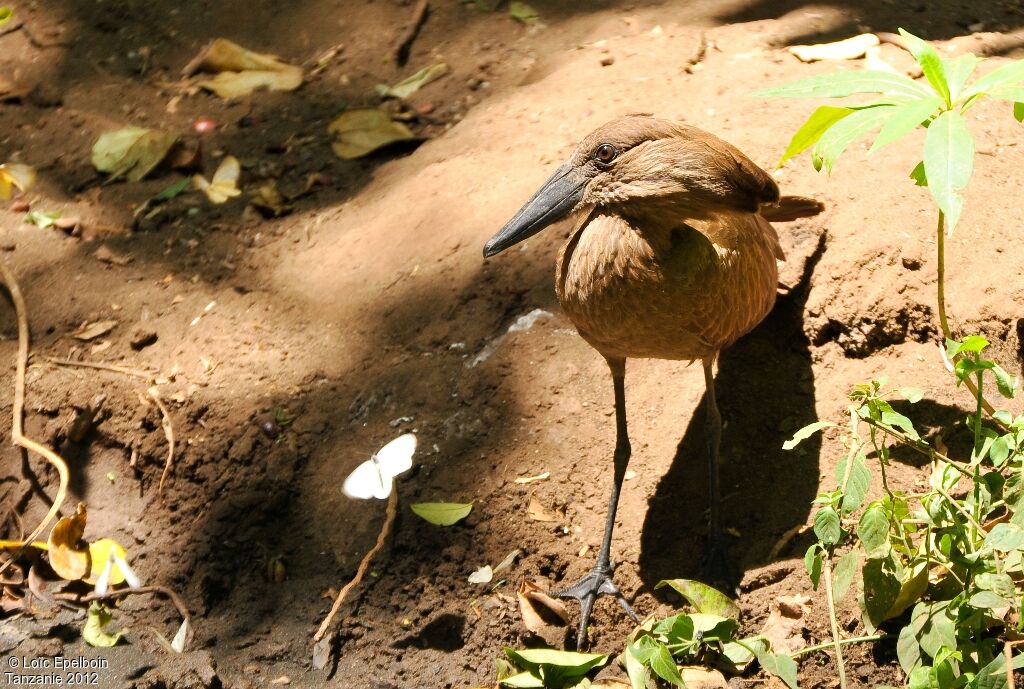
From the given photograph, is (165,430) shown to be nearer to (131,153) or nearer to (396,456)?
(396,456)

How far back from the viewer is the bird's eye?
9.77 feet

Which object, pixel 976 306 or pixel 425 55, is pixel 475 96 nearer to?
pixel 425 55

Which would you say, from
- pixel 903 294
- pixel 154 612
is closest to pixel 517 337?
pixel 903 294

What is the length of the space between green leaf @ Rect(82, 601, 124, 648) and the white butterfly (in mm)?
895

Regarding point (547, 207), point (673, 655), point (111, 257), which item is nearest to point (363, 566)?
point (673, 655)

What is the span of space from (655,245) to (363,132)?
244 centimetres

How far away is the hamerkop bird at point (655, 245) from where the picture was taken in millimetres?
2875

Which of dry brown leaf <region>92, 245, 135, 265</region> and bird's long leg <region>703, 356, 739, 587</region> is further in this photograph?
dry brown leaf <region>92, 245, 135, 265</region>

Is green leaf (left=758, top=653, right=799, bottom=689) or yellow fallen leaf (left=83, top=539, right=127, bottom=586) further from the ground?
green leaf (left=758, top=653, right=799, bottom=689)

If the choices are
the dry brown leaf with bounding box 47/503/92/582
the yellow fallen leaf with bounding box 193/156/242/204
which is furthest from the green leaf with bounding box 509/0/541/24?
the dry brown leaf with bounding box 47/503/92/582

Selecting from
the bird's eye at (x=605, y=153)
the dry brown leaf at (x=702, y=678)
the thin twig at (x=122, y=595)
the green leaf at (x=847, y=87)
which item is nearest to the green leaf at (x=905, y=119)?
the green leaf at (x=847, y=87)

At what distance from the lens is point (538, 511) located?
341 centimetres

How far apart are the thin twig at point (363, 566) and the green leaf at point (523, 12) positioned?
3.02 m

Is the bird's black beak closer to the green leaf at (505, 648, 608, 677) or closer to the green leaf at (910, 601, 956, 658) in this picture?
the green leaf at (505, 648, 608, 677)
